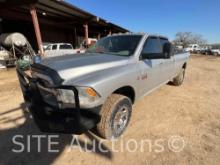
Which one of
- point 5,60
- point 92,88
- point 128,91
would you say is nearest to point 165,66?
point 128,91

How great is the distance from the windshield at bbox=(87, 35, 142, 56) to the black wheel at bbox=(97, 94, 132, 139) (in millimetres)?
981

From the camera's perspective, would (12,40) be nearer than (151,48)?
No

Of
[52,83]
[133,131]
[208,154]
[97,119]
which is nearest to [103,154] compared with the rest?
[97,119]

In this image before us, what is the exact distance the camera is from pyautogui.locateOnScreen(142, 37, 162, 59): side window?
340cm

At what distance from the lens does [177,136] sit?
3.07 meters

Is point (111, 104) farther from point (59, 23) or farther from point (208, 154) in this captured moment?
point (59, 23)

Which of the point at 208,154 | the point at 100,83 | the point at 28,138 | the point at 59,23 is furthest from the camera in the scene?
the point at 59,23

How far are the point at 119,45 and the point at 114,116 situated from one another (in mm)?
1610

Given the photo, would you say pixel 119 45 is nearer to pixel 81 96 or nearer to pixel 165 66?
pixel 165 66

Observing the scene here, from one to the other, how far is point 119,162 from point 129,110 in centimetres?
96

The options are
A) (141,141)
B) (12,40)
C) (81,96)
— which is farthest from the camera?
(12,40)

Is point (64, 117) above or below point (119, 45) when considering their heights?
below

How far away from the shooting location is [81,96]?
2170mm

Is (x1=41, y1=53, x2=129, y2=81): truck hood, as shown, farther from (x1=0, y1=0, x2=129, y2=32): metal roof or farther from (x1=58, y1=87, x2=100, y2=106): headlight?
(x1=0, y1=0, x2=129, y2=32): metal roof
